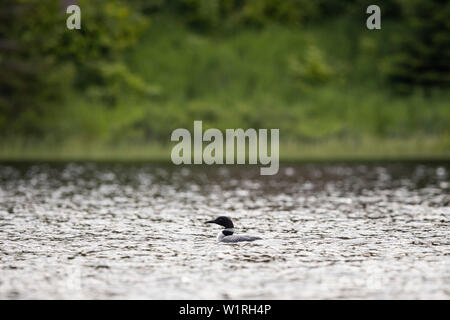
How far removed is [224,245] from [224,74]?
46.4m

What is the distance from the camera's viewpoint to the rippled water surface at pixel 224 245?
17812 millimetres

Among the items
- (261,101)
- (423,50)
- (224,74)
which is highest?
(423,50)

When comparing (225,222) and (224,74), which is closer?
(225,222)

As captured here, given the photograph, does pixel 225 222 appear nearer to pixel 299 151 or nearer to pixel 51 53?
pixel 299 151

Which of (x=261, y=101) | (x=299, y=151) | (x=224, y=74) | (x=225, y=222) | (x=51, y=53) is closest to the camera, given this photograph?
(x=225, y=222)

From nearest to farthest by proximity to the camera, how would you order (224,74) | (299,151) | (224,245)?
(224,245) < (299,151) < (224,74)

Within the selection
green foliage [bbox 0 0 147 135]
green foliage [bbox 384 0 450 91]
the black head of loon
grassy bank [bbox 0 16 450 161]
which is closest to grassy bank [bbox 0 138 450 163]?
grassy bank [bbox 0 16 450 161]

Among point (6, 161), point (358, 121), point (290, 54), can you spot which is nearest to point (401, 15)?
point (290, 54)

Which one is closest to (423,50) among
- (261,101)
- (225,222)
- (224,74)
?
(261,101)

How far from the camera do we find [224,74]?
6825cm

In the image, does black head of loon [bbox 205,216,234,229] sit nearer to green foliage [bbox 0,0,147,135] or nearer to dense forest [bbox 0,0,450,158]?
dense forest [bbox 0,0,450,158]

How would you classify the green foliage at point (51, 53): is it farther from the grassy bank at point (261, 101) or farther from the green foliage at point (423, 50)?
the green foliage at point (423, 50)

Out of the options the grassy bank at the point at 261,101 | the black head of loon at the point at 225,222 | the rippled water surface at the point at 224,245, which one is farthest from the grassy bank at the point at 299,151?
the black head of loon at the point at 225,222

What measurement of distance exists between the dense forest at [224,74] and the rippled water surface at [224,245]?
15.1m
